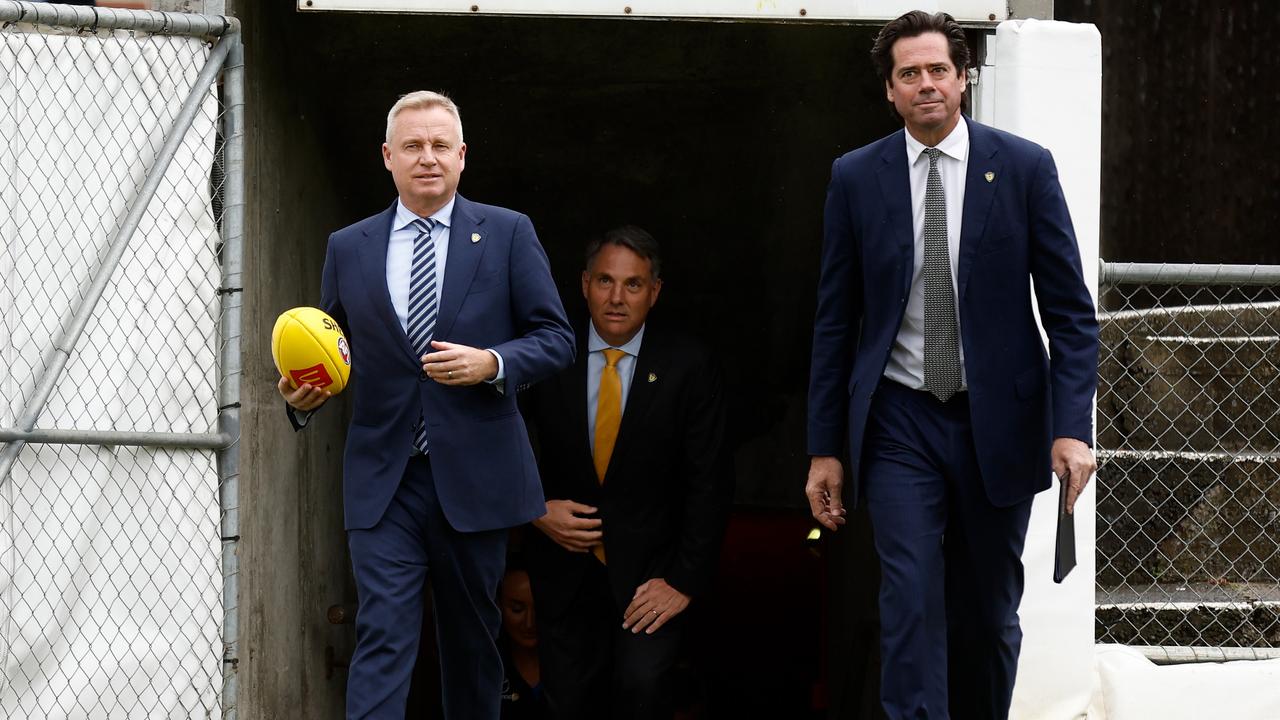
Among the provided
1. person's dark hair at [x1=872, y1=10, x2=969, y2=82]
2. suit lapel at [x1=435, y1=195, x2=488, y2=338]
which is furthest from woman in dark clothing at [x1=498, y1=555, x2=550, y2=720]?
person's dark hair at [x1=872, y1=10, x2=969, y2=82]

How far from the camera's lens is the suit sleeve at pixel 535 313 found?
443 cm

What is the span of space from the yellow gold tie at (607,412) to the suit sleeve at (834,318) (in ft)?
5.34

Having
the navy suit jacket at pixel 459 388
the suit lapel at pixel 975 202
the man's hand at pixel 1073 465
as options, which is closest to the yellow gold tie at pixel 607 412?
the navy suit jacket at pixel 459 388

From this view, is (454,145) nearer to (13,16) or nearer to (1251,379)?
(13,16)

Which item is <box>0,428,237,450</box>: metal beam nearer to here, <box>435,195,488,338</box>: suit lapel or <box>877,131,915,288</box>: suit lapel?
A: <box>435,195,488,338</box>: suit lapel

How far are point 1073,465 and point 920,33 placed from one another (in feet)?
4.01

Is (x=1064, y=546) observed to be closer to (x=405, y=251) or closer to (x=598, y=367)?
(x=405, y=251)

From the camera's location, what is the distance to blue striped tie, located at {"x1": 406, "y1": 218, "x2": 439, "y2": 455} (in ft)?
14.5

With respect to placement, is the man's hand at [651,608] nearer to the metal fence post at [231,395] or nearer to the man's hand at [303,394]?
the metal fence post at [231,395]

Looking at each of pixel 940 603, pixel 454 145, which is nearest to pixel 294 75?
pixel 454 145

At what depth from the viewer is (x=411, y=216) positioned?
456cm

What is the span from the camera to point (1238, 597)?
19.9 feet

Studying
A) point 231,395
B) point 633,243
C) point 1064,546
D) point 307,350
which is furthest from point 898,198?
point 231,395

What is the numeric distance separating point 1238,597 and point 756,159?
3036 mm
